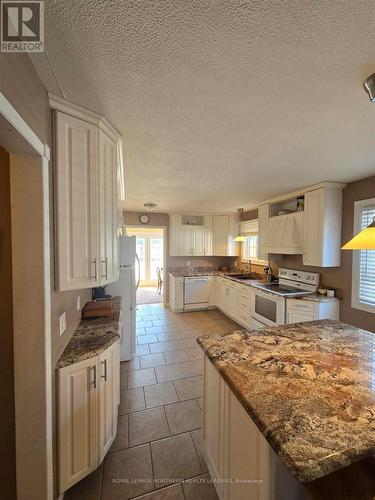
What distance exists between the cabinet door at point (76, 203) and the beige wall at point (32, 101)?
2.0 inches

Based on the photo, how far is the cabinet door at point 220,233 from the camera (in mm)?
5578

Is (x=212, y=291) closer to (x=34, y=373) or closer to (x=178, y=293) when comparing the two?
(x=178, y=293)

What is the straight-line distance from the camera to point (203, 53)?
930 millimetres

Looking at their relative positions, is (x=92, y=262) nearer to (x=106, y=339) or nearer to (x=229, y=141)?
(x=106, y=339)

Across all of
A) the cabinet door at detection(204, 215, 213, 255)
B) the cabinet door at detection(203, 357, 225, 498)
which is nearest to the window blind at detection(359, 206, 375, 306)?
the cabinet door at detection(203, 357, 225, 498)

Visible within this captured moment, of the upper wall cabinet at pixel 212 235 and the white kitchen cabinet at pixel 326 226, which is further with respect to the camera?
the upper wall cabinet at pixel 212 235

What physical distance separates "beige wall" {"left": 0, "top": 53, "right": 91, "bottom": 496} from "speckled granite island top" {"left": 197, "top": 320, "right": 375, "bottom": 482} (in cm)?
99

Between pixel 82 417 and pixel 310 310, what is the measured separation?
9.49 ft

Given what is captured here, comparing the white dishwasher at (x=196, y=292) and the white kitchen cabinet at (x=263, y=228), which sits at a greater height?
the white kitchen cabinet at (x=263, y=228)

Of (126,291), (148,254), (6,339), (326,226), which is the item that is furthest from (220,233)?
(6,339)

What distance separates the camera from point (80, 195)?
1373 millimetres

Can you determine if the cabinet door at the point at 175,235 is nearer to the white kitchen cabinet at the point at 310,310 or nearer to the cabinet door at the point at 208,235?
the cabinet door at the point at 208,235

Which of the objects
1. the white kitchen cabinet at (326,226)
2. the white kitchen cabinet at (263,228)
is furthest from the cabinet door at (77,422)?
the white kitchen cabinet at (263,228)

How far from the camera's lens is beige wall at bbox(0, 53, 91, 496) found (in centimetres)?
81
